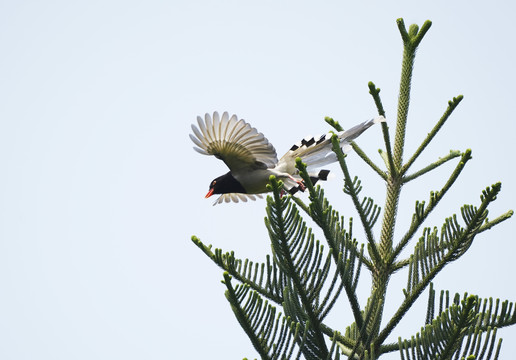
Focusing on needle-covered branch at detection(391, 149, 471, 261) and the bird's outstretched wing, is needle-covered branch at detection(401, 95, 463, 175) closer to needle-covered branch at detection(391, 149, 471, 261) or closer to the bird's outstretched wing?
needle-covered branch at detection(391, 149, 471, 261)

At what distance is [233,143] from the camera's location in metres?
5.36

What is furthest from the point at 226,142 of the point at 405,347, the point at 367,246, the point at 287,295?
the point at 405,347

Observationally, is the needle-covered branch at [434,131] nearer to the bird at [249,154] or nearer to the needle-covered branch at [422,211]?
the needle-covered branch at [422,211]

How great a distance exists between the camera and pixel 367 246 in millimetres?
3975

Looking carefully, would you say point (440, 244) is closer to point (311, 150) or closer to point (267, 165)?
point (311, 150)

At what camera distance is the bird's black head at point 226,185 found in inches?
220

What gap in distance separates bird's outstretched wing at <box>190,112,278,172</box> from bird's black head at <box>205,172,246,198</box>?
9 centimetres

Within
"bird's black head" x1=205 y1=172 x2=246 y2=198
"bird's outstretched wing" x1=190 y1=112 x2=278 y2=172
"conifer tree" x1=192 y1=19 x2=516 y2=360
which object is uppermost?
"bird's outstretched wing" x1=190 y1=112 x2=278 y2=172

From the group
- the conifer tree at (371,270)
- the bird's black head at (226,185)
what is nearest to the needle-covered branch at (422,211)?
the conifer tree at (371,270)

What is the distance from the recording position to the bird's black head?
5598 millimetres

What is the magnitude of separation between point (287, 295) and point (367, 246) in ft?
2.31

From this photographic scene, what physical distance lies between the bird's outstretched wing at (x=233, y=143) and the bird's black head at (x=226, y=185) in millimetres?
85

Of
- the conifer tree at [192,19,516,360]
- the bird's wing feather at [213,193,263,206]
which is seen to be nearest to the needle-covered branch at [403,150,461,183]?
the conifer tree at [192,19,516,360]

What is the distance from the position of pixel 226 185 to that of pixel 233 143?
1.40 ft
